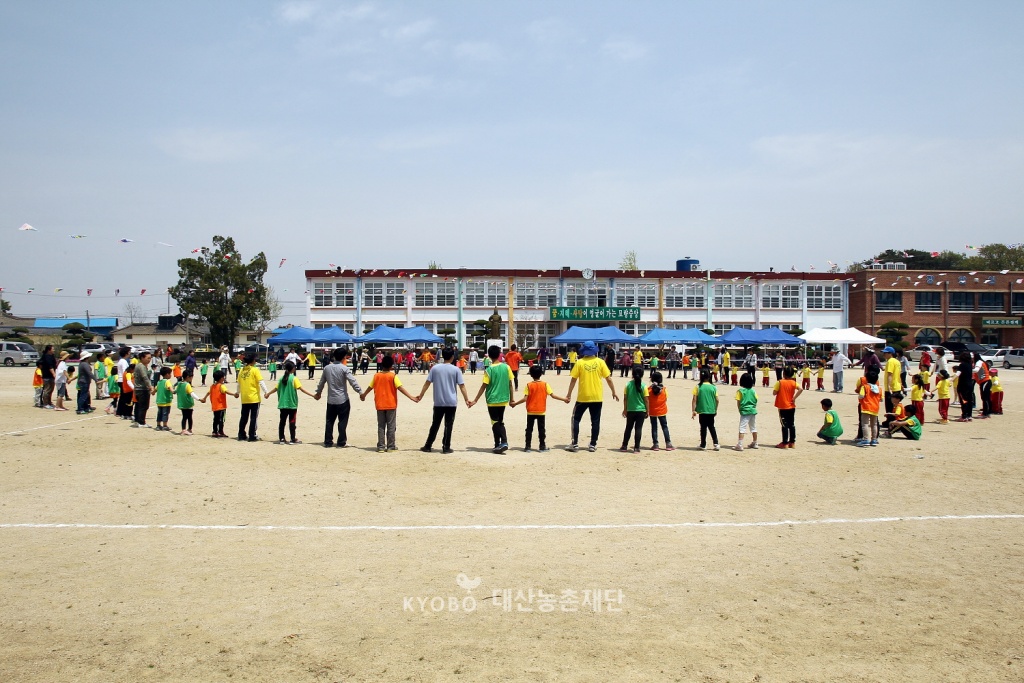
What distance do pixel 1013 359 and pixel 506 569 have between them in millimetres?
54844

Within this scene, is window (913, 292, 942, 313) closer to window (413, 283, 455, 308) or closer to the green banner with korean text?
the green banner with korean text

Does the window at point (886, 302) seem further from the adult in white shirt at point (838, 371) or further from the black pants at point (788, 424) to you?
the black pants at point (788, 424)

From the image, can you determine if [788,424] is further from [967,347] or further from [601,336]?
[967,347]

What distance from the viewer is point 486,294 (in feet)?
198

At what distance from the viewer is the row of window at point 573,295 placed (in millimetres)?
59688

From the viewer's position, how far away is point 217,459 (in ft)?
36.3

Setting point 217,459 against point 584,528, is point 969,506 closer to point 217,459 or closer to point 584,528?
point 584,528

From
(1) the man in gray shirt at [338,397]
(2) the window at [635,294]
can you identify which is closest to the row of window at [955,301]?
(2) the window at [635,294]

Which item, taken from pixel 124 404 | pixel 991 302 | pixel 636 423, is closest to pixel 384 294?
pixel 124 404

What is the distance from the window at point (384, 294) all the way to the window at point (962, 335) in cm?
4616

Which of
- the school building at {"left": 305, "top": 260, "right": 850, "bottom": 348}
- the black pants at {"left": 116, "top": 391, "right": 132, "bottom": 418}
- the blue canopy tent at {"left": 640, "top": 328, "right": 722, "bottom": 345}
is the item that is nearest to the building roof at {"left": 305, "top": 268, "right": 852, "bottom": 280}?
the school building at {"left": 305, "top": 260, "right": 850, "bottom": 348}

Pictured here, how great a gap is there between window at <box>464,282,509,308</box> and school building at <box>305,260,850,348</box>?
0.27 feet

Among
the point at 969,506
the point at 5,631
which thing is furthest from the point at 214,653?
the point at 969,506

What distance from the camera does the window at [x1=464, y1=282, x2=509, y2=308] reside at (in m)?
60.1
